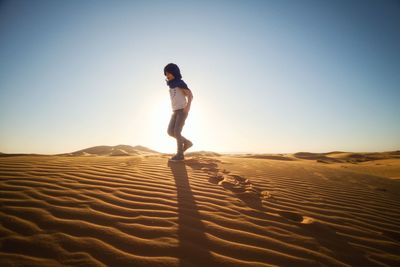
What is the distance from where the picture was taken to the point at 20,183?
9.86 ft

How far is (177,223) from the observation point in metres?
2.17

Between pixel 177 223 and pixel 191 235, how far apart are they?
0.24m

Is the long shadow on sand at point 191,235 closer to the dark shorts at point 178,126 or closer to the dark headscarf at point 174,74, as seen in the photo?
the dark shorts at point 178,126

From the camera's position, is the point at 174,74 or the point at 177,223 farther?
the point at 174,74

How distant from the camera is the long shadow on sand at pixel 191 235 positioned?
5.45 ft

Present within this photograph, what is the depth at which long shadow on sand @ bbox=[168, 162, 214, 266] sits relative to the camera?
1660mm

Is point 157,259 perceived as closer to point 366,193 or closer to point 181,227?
point 181,227

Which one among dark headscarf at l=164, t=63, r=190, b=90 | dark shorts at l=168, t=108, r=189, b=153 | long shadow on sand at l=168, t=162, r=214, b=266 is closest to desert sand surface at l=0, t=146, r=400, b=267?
long shadow on sand at l=168, t=162, r=214, b=266

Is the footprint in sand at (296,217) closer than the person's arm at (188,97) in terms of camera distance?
Yes

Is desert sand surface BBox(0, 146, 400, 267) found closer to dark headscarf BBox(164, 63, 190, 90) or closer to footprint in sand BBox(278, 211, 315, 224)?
footprint in sand BBox(278, 211, 315, 224)

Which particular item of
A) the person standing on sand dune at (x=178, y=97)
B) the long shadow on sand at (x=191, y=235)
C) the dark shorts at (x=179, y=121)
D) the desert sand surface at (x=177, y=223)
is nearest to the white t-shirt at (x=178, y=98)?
the person standing on sand dune at (x=178, y=97)

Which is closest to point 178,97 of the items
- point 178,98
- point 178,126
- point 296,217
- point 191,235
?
point 178,98

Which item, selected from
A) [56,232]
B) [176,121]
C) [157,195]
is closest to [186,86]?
[176,121]

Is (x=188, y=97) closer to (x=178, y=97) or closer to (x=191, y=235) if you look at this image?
(x=178, y=97)
